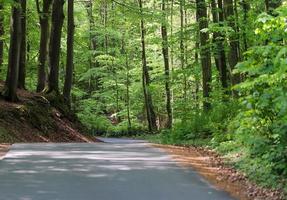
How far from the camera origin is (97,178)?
9109 mm

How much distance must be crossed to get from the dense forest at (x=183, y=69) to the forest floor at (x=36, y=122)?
0.91m

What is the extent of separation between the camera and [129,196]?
25.4ft

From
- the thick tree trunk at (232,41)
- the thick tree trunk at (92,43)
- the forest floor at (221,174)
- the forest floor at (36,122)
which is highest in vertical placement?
the thick tree trunk at (92,43)

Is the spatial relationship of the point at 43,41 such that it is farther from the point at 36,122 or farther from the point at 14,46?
the point at 36,122

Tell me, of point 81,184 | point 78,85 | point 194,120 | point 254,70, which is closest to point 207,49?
point 194,120

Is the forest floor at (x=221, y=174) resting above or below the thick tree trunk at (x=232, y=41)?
below

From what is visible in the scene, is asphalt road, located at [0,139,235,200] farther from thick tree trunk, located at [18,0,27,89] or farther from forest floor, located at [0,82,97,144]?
thick tree trunk, located at [18,0,27,89]

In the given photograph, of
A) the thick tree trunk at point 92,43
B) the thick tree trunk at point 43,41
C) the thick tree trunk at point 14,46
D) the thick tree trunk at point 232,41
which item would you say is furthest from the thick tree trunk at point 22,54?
the thick tree trunk at point 92,43

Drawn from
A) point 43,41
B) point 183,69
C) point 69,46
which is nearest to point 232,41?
point 183,69

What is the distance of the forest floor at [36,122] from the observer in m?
19.2

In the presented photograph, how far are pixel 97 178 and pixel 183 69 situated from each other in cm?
1711

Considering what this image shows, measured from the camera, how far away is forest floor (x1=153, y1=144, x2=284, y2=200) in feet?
26.7

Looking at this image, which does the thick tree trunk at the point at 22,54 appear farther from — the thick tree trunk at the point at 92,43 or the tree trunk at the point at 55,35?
the thick tree trunk at the point at 92,43

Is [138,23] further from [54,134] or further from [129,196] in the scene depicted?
[129,196]
